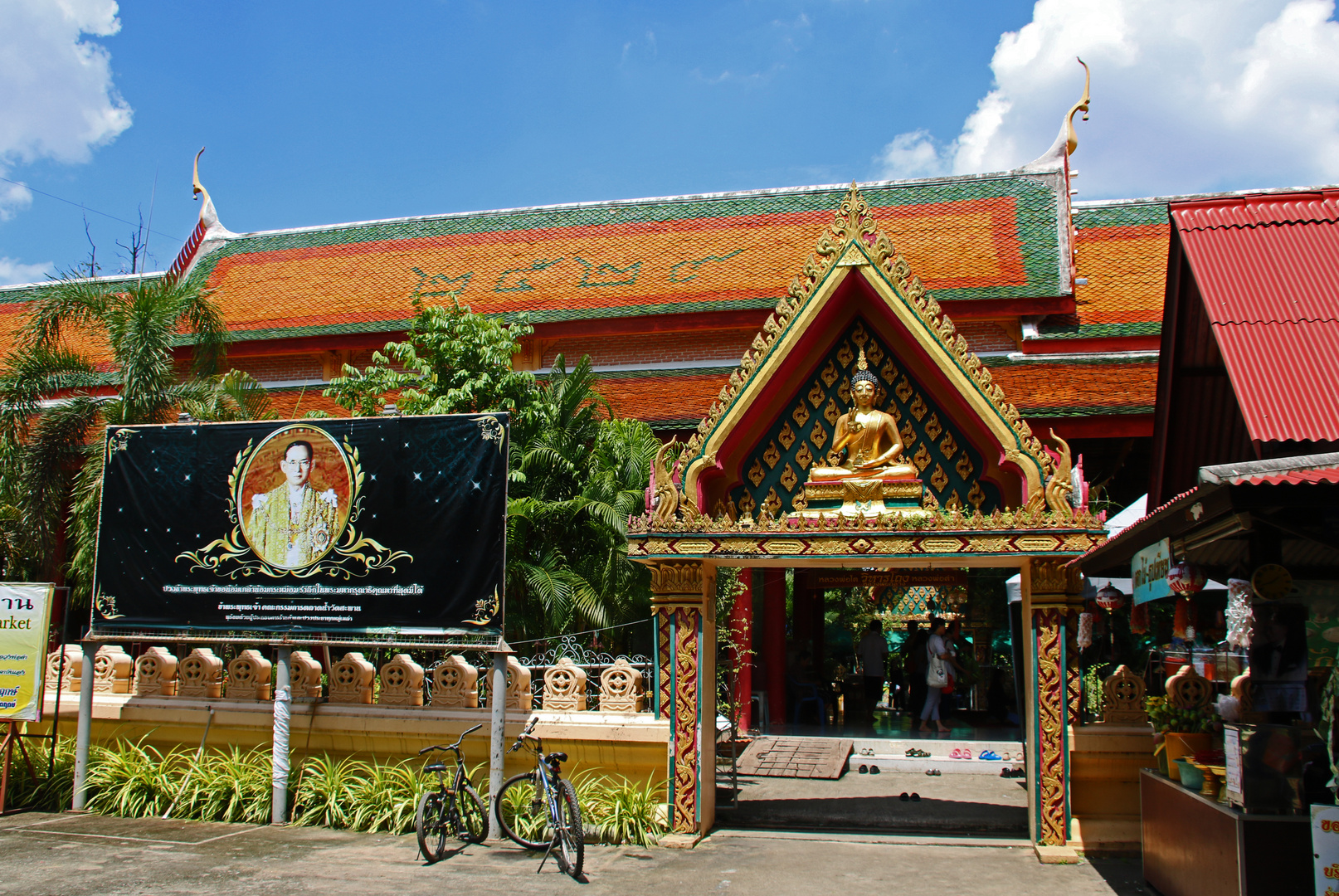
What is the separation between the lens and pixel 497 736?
814cm

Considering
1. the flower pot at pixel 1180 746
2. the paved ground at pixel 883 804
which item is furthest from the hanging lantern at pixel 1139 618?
the paved ground at pixel 883 804

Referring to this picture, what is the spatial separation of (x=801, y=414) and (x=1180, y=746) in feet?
11.6

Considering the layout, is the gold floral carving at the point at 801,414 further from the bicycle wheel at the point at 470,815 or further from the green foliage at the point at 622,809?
the bicycle wheel at the point at 470,815

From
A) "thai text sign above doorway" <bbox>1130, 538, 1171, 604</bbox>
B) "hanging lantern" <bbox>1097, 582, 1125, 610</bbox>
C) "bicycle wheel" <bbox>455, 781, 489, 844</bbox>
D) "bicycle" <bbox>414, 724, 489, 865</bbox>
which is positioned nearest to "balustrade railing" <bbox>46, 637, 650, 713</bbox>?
"bicycle" <bbox>414, 724, 489, 865</bbox>

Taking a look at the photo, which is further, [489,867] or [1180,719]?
[489,867]

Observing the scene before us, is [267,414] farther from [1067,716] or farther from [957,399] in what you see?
[1067,716]

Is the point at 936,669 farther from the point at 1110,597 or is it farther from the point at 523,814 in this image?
the point at 523,814

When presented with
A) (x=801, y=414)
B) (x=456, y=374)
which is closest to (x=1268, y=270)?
(x=801, y=414)

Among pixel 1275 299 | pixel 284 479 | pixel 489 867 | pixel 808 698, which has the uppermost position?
pixel 1275 299

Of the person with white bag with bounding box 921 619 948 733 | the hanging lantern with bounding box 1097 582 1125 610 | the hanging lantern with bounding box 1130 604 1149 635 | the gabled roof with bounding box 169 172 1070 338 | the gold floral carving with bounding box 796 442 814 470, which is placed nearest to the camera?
the hanging lantern with bounding box 1130 604 1149 635

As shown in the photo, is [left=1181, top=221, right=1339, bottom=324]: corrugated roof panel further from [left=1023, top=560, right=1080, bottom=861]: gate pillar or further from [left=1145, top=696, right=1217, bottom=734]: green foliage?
[left=1145, top=696, right=1217, bottom=734]: green foliage

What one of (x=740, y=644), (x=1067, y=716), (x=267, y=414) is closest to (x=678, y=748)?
(x=1067, y=716)

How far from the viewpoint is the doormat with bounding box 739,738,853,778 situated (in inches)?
452

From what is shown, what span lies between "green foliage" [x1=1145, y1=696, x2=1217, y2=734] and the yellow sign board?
898cm
